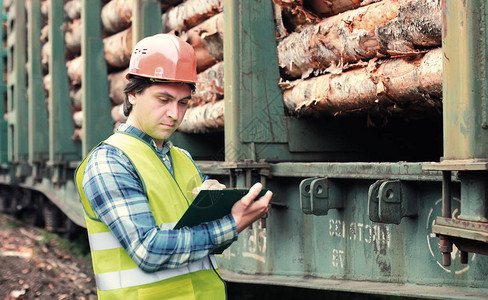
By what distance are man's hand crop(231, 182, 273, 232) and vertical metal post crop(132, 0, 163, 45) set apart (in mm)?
4071

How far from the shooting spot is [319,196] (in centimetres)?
367

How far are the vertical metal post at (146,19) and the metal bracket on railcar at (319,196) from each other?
2.80m

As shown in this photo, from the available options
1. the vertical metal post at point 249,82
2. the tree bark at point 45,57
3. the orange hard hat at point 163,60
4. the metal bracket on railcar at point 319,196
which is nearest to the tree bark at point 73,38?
the tree bark at point 45,57

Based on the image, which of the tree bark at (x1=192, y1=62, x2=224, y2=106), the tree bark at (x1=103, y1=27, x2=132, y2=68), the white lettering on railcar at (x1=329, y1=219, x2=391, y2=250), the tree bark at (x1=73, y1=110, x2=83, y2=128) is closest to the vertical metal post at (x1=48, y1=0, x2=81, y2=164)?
the tree bark at (x1=73, y1=110, x2=83, y2=128)

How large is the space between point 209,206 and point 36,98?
28.9 feet

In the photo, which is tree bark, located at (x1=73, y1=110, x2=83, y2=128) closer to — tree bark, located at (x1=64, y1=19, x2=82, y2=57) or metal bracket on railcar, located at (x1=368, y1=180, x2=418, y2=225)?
tree bark, located at (x1=64, y1=19, x2=82, y2=57)

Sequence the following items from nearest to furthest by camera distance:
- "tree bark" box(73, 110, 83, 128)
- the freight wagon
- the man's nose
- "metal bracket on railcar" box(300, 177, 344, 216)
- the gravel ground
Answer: the man's nose
the freight wagon
"metal bracket on railcar" box(300, 177, 344, 216)
the gravel ground
"tree bark" box(73, 110, 83, 128)

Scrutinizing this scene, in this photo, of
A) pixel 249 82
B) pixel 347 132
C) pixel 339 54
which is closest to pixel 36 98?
pixel 347 132

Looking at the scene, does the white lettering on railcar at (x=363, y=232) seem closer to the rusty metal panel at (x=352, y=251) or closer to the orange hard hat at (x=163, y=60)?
the rusty metal panel at (x=352, y=251)

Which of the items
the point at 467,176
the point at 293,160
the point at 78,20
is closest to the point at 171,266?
the point at 467,176

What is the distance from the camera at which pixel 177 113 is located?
2189 millimetres

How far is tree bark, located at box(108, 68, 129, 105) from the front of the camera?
7.37 meters

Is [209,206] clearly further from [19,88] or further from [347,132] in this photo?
[19,88]

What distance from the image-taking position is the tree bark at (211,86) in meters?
5.32
